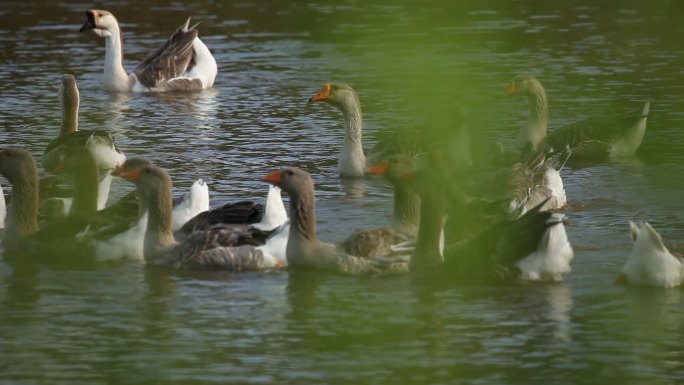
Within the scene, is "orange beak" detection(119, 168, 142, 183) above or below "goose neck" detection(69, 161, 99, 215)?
above

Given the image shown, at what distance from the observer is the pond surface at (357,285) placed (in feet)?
20.2

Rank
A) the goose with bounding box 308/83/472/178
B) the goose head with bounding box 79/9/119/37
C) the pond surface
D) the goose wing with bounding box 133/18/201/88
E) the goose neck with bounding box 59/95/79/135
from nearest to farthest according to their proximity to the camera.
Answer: the pond surface, the goose with bounding box 308/83/472/178, the goose neck with bounding box 59/95/79/135, the goose wing with bounding box 133/18/201/88, the goose head with bounding box 79/9/119/37

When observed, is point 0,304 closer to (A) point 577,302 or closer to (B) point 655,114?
(A) point 577,302

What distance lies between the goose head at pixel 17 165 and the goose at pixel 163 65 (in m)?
9.77

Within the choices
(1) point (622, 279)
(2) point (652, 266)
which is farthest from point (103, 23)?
(2) point (652, 266)

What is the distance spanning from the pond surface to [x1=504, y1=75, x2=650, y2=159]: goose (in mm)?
287

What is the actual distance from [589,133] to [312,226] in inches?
238

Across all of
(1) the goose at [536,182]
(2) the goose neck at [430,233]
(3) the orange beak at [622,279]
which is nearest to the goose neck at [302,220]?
(2) the goose neck at [430,233]

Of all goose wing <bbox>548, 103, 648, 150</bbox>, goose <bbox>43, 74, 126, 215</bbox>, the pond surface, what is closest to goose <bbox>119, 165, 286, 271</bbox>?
the pond surface

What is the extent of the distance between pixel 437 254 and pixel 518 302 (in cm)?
93

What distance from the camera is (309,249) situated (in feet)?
38.1

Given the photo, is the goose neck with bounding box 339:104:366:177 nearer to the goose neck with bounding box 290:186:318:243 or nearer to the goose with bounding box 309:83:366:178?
the goose with bounding box 309:83:366:178

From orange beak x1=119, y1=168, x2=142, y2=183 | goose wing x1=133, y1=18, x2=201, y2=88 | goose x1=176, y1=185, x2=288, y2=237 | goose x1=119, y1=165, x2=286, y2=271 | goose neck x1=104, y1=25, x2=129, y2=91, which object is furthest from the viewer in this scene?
goose wing x1=133, y1=18, x2=201, y2=88

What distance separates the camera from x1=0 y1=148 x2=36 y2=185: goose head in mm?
12680
